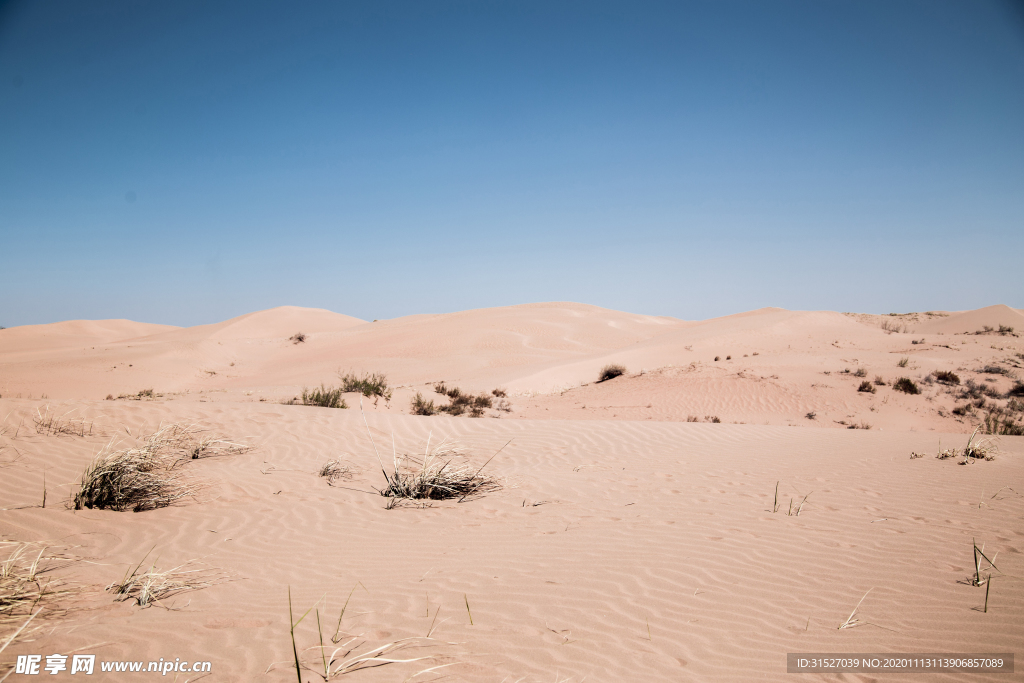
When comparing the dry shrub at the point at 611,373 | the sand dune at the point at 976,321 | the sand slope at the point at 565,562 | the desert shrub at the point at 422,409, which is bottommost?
the sand slope at the point at 565,562

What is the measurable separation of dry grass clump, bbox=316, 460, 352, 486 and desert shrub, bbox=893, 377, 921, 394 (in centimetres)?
1686

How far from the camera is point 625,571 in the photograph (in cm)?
408

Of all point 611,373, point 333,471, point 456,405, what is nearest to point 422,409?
point 456,405

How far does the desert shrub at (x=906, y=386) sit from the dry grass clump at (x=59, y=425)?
2040cm

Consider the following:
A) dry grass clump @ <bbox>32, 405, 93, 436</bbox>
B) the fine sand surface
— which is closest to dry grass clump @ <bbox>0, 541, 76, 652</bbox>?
the fine sand surface

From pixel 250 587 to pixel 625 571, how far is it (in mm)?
2886

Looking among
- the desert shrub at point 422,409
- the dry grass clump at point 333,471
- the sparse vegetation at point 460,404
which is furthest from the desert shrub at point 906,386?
the dry grass clump at point 333,471

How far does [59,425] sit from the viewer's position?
7801 millimetres

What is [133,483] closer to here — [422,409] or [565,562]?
[565,562]

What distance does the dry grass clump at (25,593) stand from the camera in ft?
9.26

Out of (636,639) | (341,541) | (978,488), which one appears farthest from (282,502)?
(978,488)

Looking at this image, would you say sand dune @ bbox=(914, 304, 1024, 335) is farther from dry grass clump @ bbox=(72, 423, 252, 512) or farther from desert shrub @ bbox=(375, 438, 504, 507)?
dry grass clump @ bbox=(72, 423, 252, 512)

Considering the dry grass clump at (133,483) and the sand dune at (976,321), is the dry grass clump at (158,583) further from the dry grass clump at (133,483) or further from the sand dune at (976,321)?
the sand dune at (976,321)

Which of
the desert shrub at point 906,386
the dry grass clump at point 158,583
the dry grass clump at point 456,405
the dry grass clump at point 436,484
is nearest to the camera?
the dry grass clump at point 158,583
